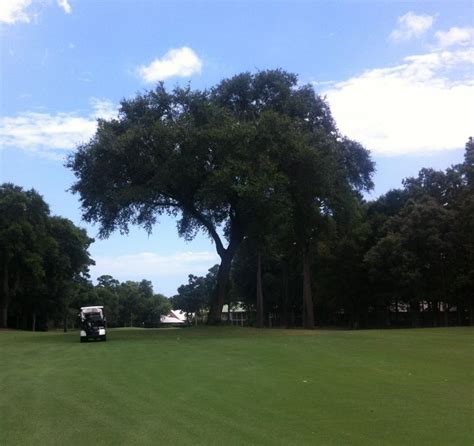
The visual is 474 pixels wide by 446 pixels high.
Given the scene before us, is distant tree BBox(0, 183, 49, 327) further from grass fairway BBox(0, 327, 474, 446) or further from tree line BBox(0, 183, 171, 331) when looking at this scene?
grass fairway BBox(0, 327, 474, 446)

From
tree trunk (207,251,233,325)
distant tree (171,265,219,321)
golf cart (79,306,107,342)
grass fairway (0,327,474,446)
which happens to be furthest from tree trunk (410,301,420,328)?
distant tree (171,265,219,321)

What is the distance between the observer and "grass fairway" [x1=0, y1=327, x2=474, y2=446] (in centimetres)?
810

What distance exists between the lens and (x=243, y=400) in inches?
423

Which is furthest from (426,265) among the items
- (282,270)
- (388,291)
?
(282,270)

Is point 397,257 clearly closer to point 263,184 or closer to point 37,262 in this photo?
point 263,184

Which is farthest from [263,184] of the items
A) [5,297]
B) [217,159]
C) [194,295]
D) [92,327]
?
[194,295]

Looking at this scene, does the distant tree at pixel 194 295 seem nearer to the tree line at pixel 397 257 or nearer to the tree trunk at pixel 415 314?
the tree line at pixel 397 257

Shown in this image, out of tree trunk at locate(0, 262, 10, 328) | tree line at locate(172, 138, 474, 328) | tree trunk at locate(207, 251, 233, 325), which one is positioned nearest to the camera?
tree trunk at locate(207, 251, 233, 325)

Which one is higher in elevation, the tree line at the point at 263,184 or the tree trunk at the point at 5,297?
the tree line at the point at 263,184

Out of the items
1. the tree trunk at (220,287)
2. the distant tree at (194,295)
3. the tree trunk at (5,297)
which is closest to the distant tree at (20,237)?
the tree trunk at (5,297)

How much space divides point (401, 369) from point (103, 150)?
26203 millimetres

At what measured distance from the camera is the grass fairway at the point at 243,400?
8.10 meters

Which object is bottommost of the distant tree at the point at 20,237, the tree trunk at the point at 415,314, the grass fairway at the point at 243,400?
the grass fairway at the point at 243,400

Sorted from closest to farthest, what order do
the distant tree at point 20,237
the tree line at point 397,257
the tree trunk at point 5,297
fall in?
the tree line at point 397,257
the distant tree at point 20,237
the tree trunk at point 5,297
